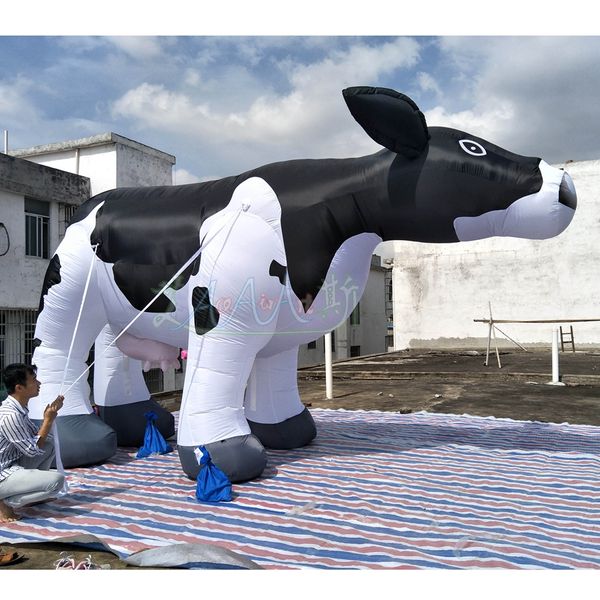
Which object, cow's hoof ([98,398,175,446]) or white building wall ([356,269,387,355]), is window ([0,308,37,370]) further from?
white building wall ([356,269,387,355])

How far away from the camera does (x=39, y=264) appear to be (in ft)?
37.3

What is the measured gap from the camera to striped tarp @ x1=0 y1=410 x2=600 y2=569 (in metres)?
2.90

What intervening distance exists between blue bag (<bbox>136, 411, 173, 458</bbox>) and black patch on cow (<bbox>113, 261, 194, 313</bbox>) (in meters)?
1.11

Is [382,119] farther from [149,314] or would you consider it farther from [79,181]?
[79,181]

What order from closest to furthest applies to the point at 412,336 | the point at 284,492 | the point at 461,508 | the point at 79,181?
the point at 461,508
the point at 284,492
the point at 79,181
the point at 412,336

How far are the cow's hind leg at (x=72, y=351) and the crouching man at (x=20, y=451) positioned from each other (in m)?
0.88

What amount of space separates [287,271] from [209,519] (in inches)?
63.5

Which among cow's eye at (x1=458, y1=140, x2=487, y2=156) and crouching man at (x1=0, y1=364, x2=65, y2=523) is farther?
cow's eye at (x1=458, y1=140, x2=487, y2=156)

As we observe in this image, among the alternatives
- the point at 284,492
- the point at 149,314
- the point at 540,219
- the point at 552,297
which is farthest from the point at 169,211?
the point at 552,297

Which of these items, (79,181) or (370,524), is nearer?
(370,524)

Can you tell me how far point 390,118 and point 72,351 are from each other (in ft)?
9.63

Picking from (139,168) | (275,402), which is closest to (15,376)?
(275,402)

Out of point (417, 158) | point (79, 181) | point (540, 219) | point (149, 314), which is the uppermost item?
point (79, 181)

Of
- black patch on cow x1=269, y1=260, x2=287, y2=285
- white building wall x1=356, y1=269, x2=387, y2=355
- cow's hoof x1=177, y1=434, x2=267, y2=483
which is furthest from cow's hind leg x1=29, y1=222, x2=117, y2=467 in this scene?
white building wall x1=356, y1=269, x2=387, y2=355
